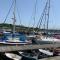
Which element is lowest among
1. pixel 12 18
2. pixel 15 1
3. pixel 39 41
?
pixel 39 41

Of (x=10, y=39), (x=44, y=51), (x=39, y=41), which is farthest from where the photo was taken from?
(x=39, y=41)

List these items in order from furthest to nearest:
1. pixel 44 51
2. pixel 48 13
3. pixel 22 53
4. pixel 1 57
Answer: pixel 48 13
pixel 44 51
pixel 22 53
pixel 1 57

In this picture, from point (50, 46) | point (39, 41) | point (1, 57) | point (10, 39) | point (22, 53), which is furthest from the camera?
point (39, 41)

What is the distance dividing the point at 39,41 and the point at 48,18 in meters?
5.16

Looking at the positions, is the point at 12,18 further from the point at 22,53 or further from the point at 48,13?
the point at 22,53

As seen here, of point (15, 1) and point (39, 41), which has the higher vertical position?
point (15, 1)

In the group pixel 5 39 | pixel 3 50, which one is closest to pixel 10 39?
pixel 5 39

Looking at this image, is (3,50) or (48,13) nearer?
(3,50)

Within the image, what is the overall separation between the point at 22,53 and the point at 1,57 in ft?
8.12

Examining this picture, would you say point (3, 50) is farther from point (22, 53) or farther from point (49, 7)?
point (49, 7)

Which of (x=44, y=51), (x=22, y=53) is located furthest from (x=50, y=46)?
(x=22, y=53)

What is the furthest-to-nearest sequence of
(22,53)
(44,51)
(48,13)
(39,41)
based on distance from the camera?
(48,13) < (39,41) < (44,51) < (22,53)

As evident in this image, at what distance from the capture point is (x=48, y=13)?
131ft

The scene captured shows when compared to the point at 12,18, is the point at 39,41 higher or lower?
lower
